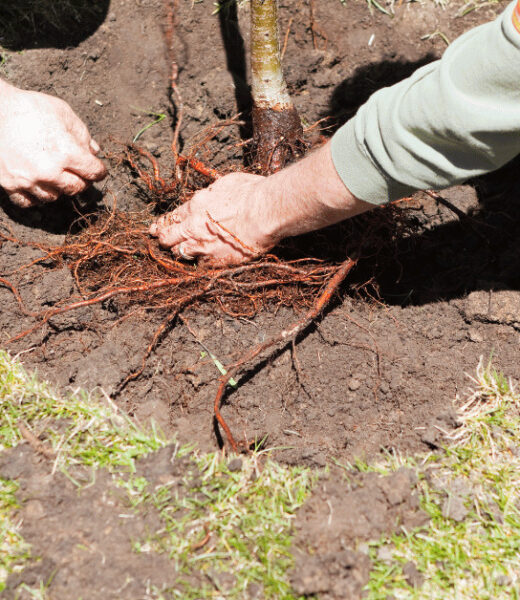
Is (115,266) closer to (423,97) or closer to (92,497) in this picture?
(92,497)

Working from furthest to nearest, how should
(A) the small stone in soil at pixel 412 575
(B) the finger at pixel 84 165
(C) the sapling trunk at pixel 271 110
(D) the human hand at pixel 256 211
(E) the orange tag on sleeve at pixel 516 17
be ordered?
(C) the sapling trunk at pixel 271 110
(B) the finger at pixel 84 165
(D) the human hand at pixel 256 211
(A) the small stone in soil at pixel 412 575
(E) the orange tag on sleeve at pixel 516 17

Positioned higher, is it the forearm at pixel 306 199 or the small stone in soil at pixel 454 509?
the forearm at pixel 306 199

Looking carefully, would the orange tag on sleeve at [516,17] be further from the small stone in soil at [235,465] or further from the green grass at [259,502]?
the small stone in soil at [235,465]

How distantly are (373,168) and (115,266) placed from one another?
115 cm

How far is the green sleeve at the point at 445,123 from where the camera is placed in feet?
3.68

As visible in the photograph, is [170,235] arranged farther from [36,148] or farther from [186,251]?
[36,148]

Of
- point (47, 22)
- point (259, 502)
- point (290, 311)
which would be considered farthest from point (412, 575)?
point (47, 22)

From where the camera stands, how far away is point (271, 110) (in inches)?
79.8

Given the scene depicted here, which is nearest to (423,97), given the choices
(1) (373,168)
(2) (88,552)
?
(1) (373,168)

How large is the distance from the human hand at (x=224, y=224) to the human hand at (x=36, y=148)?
0.39 m

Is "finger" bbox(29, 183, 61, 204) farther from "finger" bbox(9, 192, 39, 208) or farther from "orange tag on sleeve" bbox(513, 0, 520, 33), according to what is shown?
"orange tag on sleeve" bbox(513, 0, 520, 33)

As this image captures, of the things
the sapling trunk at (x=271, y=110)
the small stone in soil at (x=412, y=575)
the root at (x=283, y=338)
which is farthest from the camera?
Answer: the sapling trunk at (x=271, y=110)

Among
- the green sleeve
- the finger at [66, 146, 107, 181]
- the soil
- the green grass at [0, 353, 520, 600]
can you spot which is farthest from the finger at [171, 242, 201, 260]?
the green sleeve

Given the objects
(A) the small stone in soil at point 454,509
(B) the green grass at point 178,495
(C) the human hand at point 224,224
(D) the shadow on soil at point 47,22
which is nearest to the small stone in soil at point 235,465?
(B) the green grass at point 178,495
